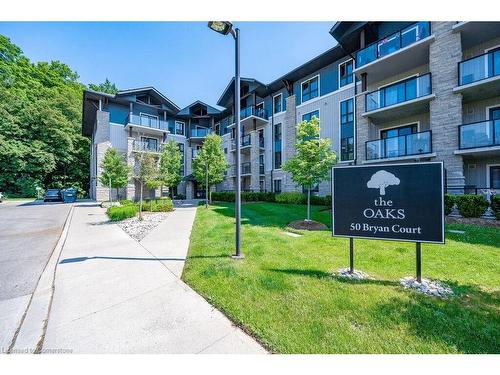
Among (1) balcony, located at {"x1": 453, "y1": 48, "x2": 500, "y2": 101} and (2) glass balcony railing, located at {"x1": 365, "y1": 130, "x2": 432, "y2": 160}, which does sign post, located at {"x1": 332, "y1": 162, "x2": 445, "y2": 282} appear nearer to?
(2) glass balcony railing, located at {"x1": 365, "y1": 130, "x2": 432, "y2": 160}

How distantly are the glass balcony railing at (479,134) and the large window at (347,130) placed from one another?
690 cm

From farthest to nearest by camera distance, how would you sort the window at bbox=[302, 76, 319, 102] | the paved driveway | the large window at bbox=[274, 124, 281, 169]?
1. the large window at bbox=[274, 124, 281, 169]
2. the window at bbox=[302, 76, 319, 102]
3. the paved driveway

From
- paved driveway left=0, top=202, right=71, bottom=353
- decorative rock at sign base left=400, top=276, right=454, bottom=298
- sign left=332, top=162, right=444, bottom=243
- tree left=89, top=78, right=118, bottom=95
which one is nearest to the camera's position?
paved driveway left=0, top=202, right=71, bottom=353

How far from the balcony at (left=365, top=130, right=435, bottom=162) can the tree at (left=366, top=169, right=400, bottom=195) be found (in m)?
10.7

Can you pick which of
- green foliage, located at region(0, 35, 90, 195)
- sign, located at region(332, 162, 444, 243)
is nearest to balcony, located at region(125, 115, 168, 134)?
green foliage, located at region(0, 35, 90, 195)

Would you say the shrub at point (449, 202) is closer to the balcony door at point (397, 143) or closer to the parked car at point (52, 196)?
the balcony door at point (397, 143)

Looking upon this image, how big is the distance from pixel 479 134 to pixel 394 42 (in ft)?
24.0

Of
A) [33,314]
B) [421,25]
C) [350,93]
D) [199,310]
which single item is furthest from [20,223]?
[421,25]

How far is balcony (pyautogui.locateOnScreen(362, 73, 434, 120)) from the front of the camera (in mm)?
12564

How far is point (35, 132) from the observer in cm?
3553

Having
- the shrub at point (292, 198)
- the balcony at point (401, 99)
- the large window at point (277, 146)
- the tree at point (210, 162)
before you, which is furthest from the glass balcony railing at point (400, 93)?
the tree at point (210, 162)

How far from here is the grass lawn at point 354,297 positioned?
262cm

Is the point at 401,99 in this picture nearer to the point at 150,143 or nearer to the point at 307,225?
the point at 307,225

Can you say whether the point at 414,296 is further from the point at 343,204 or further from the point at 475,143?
the point at 475,143
